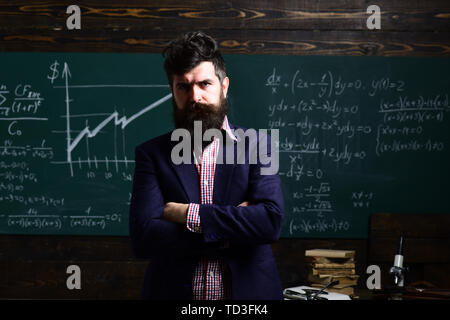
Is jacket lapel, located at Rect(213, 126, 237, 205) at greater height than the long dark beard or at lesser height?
lesser

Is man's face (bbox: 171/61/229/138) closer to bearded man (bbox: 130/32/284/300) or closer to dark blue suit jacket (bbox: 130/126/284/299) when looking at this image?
bearded man (bbox: 130/32/284/300)

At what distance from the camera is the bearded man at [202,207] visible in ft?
5.41

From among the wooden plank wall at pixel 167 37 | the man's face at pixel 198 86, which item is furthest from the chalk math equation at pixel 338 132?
the man's face at pixel 198 86

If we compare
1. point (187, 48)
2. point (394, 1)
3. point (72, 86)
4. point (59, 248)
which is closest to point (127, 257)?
point (59, 248)

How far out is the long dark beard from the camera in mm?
1772

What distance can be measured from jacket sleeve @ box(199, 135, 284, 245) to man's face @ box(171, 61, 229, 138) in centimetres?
25

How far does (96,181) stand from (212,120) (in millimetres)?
1640

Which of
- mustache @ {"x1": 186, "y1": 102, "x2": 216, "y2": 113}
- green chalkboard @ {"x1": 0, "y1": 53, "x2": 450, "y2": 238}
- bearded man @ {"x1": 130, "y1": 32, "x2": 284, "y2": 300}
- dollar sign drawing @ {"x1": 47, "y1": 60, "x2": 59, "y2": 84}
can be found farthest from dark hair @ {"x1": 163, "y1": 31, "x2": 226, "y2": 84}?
dollar sign drawing @ {"x1": 47, "y1": 60, "x2": 59, "y2": 84}

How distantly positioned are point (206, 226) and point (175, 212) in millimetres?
132

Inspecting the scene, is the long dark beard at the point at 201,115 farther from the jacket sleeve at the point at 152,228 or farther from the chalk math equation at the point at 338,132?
the chalk math equation at the point at 338,132

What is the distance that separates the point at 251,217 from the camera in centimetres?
170

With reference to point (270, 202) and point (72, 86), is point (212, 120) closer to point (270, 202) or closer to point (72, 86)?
point (270, 202)

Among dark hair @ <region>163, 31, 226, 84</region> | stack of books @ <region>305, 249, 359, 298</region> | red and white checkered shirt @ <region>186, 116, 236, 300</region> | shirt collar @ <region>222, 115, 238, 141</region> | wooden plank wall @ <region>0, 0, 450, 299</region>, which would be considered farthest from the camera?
wooden plank wall @ <region>0, 0, 450, 299</region>

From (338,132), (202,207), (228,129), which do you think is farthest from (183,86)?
(338,132)
